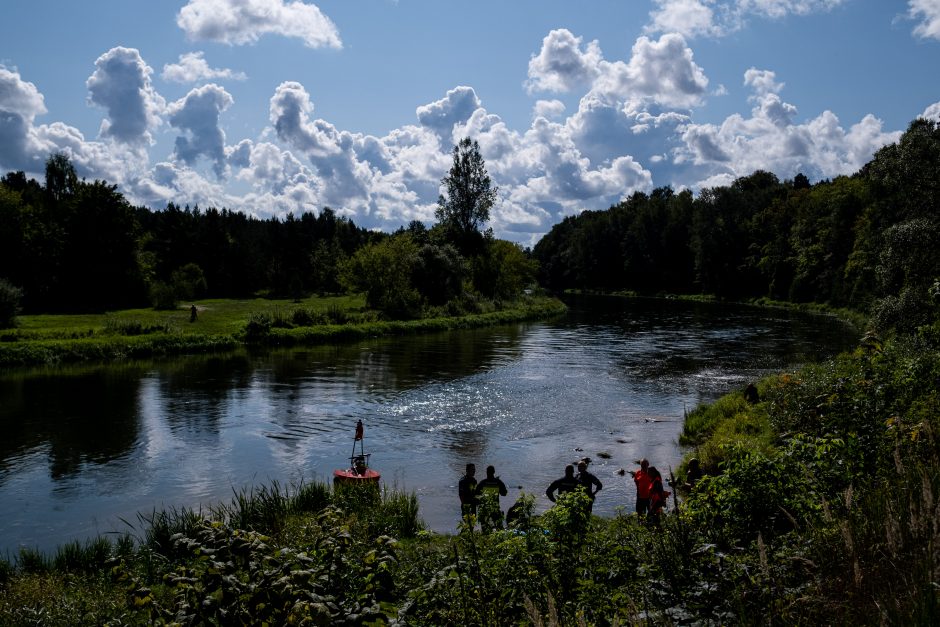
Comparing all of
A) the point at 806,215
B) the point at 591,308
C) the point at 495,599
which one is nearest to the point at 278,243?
the point at 591,308

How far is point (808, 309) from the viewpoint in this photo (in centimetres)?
8194

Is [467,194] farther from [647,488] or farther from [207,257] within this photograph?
[647,488]

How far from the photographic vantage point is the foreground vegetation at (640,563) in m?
4.54

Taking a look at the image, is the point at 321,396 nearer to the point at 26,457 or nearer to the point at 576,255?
the point at 26,457

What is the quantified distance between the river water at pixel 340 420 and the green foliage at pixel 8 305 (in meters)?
11.6

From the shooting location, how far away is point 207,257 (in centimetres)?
9319

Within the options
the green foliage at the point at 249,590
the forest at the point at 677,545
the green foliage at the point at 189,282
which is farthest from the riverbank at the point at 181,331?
the green foliage at the point at 249,590

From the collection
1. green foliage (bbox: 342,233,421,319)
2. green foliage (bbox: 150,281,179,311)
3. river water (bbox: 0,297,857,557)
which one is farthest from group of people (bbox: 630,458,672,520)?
green foliage (bbox: 150,281,179,311)

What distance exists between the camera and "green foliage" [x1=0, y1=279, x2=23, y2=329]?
146 ft

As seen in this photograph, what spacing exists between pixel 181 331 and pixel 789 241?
8092 cm

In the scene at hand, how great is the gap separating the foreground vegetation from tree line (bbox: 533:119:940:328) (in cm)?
720

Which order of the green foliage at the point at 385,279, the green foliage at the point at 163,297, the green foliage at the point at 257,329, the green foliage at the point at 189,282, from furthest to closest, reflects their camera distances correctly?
the green foliage at the point at 189,282
the green foliage at the point at 163,297
the green foliage at the point at 385,279
the green foliage at the point at 257,329

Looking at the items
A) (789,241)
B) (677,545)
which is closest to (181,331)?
(677,545)

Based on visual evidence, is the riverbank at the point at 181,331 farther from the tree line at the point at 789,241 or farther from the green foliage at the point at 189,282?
the tree line at the point at 789,241
